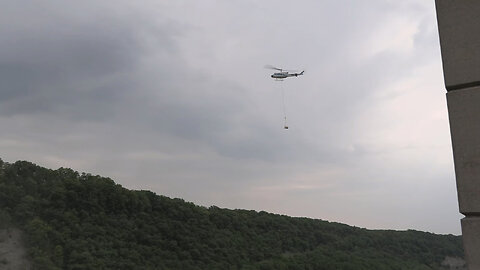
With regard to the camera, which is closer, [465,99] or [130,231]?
[465,99]

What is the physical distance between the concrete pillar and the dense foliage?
27118 millimetres

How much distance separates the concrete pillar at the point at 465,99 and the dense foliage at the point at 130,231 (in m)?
27.1

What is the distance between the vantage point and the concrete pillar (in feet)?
7.08

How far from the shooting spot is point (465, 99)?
226cm

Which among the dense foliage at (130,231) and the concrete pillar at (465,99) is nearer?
the concrete pillar at (465,99)

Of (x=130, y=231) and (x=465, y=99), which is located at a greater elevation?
(x=130, y=231)

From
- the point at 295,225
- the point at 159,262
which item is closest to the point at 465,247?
the point at 159,262

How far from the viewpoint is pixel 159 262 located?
30.9 metres

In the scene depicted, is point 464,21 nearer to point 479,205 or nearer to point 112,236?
point 479,205

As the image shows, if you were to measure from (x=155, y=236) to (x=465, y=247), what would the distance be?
32964mm

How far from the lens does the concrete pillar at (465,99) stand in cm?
216

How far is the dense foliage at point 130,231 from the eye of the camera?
28359 mm

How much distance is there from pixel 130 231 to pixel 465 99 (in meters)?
32.4

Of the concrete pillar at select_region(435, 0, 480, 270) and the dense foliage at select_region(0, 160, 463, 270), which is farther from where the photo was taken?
the dense foliage at select_region(0, 160, 463, 270)
